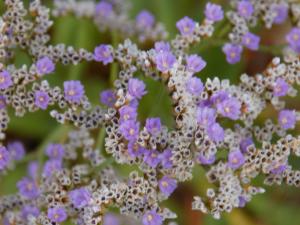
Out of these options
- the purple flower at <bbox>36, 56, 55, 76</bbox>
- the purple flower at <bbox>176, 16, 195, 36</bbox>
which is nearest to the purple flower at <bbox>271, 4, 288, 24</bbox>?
the purple flower at <bbox>176, 16, 195, 36</bbox>

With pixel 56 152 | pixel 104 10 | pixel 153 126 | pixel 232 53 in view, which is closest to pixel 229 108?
pixel 153 126

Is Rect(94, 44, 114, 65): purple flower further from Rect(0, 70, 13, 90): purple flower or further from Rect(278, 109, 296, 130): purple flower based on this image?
Answer: Rect(278, 109, 296, 130): purple flower

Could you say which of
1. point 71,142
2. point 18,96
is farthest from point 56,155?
point 18,96

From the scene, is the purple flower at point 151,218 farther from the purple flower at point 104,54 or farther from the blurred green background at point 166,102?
the blurred green background at point 166,102

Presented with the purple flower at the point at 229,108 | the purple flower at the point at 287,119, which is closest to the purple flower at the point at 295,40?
the purple flower at the point at 287,119

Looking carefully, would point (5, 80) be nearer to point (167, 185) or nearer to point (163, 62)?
point (163, 62)

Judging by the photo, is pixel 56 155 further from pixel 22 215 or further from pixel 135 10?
pixel 135 10
